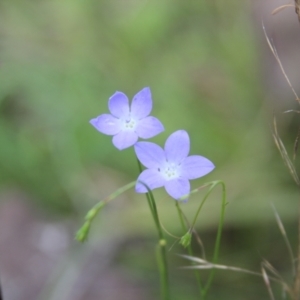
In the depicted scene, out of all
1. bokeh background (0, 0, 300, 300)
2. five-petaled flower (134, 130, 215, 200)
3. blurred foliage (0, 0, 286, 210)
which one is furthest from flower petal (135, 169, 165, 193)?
blurred foliage (0, 0, 286, 210)

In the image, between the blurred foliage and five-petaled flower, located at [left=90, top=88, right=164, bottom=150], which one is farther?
the blurred foliage

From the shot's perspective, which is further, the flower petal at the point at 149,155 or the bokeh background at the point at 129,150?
the bokeh background at the point at 129,150

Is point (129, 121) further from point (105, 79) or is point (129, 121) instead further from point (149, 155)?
point (105, 79)

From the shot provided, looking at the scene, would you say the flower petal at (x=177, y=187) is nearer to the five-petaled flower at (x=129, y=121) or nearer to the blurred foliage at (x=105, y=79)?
the five-petaled flower at (x=129, y=121)

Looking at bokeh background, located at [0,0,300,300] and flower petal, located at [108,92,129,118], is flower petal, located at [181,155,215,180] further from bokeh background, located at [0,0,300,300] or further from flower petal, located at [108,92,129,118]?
bokeh background, located at [0,0,300,300]

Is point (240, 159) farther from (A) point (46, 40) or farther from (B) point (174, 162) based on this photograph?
(B) point (174, 162)

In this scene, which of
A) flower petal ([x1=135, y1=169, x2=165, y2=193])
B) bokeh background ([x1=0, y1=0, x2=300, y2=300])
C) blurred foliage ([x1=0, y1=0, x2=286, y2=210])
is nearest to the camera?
flower petal ([x1=135, y1=169, x2=165, y2=193])

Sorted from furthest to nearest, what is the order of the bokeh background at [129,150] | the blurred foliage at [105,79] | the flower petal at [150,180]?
the blurred foliage at [105,79], the bokeh background at [129,150], the flower petal at [150,180]

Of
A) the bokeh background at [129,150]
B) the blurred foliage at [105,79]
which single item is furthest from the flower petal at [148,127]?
the blurred foliage at [105,79]
